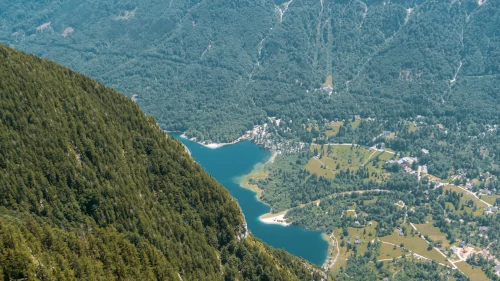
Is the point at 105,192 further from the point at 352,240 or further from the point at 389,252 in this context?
the point at 352,240

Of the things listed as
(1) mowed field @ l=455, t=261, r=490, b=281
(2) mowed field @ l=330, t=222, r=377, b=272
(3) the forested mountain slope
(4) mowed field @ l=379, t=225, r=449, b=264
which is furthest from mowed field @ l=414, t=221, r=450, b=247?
(3) the forested mountain slope

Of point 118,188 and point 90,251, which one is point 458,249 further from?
point 90,251

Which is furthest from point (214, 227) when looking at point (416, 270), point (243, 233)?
point (416, 270)

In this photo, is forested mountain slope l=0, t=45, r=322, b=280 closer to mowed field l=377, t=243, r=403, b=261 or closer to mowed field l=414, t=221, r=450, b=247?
mowed field l=377, t=243, r=403, b=261

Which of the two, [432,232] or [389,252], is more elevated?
[432,232]

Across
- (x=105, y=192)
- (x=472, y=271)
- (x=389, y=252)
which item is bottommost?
(x=472, y=271)

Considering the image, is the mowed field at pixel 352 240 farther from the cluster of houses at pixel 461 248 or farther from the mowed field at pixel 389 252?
the cluster of houses at pixel 461 248

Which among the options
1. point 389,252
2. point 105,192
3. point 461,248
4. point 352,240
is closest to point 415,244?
point 389,252

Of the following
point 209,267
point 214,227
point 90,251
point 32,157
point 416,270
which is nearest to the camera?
point 90,251

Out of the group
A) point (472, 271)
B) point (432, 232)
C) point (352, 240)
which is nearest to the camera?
point (472, 271)

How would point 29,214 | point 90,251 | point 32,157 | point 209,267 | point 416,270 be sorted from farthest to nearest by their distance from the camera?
point 416,270 < point 209,267 < point 32,157 < point 29,214 < point 90,251
